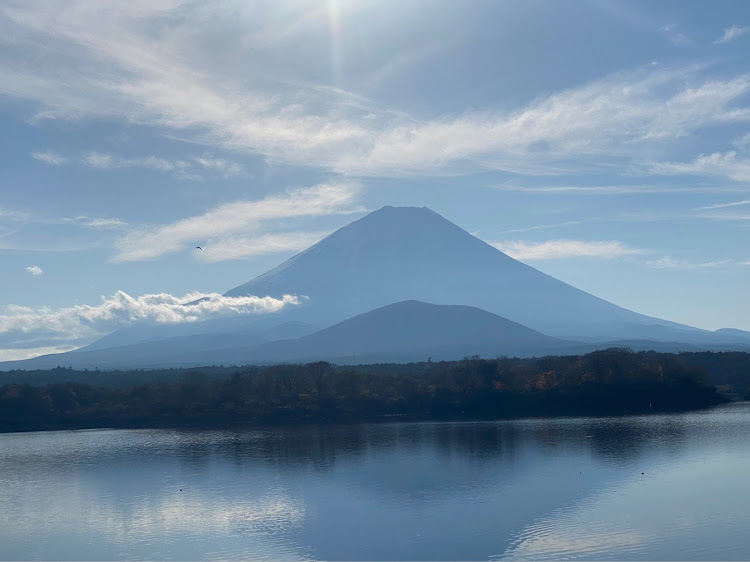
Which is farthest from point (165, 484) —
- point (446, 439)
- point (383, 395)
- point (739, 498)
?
point (383, 395)

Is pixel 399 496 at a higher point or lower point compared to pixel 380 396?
lower

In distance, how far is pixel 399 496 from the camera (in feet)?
118

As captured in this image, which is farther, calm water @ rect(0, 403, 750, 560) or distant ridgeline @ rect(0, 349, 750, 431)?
distant ridgeline @ rect(0, 349, 750, 431)

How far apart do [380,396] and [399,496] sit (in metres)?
43.9

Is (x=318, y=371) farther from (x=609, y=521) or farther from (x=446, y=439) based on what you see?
(x=609, y=521)

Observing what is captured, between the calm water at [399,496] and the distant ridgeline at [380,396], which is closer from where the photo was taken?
the calm water at [399,496]

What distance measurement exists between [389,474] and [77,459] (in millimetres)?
22766

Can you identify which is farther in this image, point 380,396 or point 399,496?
point 380,396

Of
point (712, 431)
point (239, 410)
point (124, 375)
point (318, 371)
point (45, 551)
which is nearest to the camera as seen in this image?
point (45, 551)

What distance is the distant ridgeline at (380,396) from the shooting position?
7531cm

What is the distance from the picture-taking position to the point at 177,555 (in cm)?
2789

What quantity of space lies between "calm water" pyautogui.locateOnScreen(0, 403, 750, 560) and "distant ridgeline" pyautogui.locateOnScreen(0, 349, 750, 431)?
17.0 m

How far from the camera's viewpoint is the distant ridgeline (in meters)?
75.3

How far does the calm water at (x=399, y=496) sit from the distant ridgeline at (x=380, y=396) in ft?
55.7
